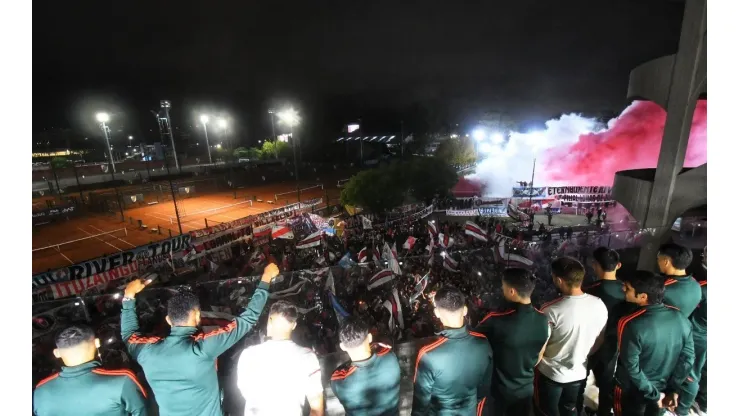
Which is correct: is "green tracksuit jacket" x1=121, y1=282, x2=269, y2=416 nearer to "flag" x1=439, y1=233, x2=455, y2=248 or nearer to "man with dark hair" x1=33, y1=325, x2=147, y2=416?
"man with dark hair" x1=33, y1=325, x2=147, y2=416

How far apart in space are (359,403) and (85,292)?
46.9 feet

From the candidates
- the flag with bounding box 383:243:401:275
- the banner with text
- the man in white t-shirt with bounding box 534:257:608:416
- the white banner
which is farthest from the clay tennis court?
the man in white t-shirt with bounding box 534:257:608:416

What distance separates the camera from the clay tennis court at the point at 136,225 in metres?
25.2

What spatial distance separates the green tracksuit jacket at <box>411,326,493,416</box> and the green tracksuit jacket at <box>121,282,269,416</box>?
171 centimetres

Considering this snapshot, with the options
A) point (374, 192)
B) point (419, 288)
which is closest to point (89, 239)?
point (374, 192)

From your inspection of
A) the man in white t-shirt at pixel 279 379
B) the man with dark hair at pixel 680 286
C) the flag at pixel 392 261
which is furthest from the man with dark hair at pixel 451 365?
the flag at pixel 392 261

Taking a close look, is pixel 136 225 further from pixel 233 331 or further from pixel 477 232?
pixel 233 331

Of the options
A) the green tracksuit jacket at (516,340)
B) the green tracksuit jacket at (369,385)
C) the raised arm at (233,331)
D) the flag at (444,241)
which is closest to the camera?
the green tracksuit jacket at (369,385)

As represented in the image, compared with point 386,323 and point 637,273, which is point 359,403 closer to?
point 637,273

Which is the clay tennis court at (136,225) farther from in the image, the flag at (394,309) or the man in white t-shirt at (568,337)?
the man in white t-shirt at (568,337)

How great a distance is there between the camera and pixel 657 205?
1012 cm

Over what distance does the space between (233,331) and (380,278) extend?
6.19 m

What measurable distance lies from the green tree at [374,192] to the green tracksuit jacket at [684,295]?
23712 mm

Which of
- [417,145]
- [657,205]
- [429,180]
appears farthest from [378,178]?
[417,145]
